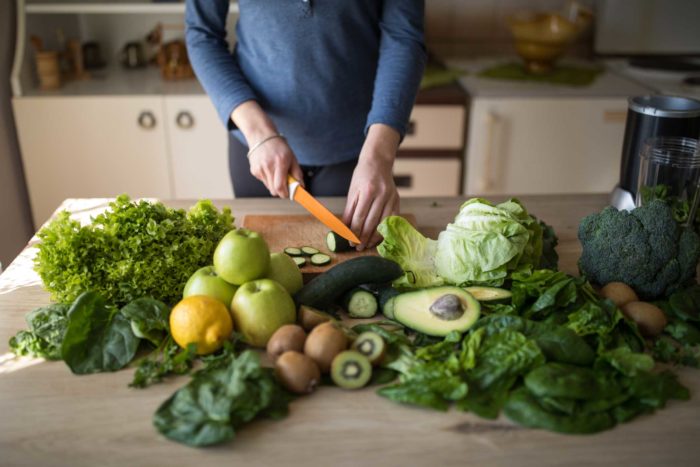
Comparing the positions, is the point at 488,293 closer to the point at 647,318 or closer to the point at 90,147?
the point at 647,318

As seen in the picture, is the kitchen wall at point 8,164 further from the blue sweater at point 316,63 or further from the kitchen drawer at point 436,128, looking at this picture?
the kitchen drawer at point 436,128

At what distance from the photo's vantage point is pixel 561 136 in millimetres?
2697

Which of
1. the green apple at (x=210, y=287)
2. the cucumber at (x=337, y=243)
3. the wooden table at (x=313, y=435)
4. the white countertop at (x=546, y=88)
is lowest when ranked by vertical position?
the wooden table at (x=313, y=435)

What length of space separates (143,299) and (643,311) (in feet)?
2.67

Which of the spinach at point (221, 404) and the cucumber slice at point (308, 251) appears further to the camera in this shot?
the cucumber slice at point (308, 251)

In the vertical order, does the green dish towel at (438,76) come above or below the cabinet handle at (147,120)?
above

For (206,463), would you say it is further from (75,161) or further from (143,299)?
(75,161)

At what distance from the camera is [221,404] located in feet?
2.82

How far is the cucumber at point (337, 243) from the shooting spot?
130 centimetres

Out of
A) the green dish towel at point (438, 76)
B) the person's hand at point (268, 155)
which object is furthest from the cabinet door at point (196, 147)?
the person's hand at point (268, 155)

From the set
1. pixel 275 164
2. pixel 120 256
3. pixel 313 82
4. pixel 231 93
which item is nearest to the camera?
pixel 120 256

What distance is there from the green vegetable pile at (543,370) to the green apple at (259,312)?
0.13m

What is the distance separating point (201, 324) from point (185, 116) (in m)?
1.80

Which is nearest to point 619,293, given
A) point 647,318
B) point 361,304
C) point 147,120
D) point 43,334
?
point 647,318
